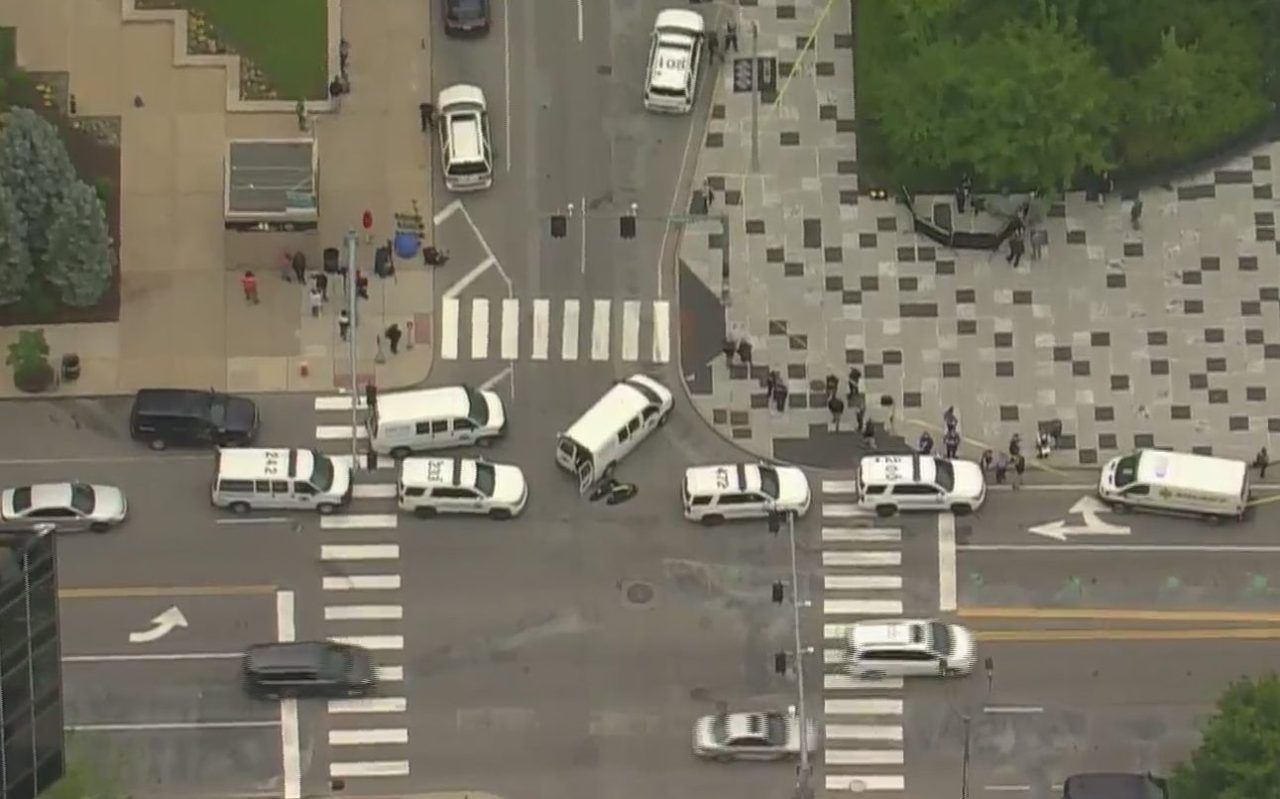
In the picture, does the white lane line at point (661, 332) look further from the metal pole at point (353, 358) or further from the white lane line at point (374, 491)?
the metal pole at point (353, 358)

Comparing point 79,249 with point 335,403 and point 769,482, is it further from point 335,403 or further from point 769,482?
point 769,482

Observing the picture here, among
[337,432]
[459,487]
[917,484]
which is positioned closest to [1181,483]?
[917,484]

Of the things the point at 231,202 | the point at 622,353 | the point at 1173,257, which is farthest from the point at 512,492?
the point at 1173,257

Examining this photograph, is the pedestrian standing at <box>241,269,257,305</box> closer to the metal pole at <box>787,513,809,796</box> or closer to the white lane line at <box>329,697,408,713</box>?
the white lane line at <box>329,697,408,713</box>

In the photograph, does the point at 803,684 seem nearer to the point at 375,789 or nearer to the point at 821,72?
the point at 375,789

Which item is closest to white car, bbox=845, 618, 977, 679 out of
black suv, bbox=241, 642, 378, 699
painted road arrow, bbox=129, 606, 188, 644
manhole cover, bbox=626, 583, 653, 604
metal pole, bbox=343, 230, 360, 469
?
manhole cover, bbox=626, 583, 653, 604

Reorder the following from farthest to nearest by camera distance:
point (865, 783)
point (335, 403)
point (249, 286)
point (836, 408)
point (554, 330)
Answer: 1. point (554, 330)
2. point (249, 286)
3. point (335, 403)
4. point (836, 408)
5. point (865, 783)
